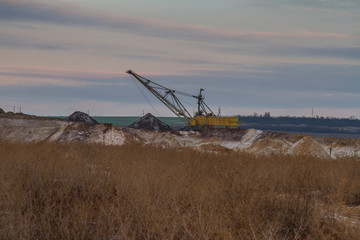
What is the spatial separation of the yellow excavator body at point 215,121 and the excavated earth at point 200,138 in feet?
15.1

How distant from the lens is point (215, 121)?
5581 centimetres

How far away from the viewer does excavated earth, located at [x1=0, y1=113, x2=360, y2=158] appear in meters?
34.4

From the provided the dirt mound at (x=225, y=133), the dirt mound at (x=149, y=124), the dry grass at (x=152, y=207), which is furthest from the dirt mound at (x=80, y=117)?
the dry grass at (x=152, y=207)

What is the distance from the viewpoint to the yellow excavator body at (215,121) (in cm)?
5294

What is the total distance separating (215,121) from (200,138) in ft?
28.4

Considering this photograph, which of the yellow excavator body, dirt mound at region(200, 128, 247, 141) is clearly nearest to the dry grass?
dirt mound at region(200, 128, 247, 141)

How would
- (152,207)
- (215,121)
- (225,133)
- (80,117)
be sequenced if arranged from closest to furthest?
1. (152,207)
2. (225,133)
3. (215,121)
4. (80,117)

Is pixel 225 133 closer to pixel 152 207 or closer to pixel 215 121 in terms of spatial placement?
pixel 215 121

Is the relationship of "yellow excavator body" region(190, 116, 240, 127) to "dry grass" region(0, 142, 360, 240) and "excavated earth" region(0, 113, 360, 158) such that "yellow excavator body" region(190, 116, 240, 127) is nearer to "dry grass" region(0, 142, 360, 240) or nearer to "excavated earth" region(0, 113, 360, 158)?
"excavated earth" region(0, 113, 360, 158)

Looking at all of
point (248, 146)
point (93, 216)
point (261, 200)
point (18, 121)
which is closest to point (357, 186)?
point (261, 200)

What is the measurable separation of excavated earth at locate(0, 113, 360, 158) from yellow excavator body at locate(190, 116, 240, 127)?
460 centimetres

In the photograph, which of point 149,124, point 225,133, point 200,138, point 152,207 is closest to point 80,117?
point 149,124

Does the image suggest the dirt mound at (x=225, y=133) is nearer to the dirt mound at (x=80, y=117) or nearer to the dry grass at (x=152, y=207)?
the dirt mound at (x=80, y=117)

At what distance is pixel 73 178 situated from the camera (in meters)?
11.1
